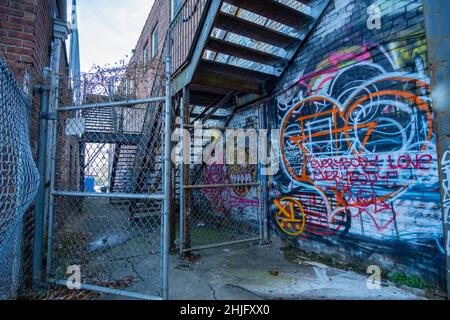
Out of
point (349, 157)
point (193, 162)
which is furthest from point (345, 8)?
point (193, 162)

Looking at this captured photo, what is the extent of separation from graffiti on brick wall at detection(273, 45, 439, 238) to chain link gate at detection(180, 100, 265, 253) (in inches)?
34.7

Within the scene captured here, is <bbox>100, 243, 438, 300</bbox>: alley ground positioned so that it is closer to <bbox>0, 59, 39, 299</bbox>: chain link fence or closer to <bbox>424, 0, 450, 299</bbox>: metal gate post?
<bbox>424, 0, 450, 299</bbox>: metal gate post

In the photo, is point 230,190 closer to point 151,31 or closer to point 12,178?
point 12,178

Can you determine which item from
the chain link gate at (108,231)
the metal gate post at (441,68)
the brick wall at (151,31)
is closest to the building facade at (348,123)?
the metal gate post at (441,68)

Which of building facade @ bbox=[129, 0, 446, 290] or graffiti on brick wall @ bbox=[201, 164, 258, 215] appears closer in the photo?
building facade @ bbox=[129, 0, 446, 290]

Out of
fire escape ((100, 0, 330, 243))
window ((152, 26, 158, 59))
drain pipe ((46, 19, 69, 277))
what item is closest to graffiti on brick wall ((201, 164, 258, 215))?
fire escape ((100, 0, 330, 243))

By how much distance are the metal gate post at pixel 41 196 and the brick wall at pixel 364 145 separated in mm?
3663

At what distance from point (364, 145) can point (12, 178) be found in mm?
4082

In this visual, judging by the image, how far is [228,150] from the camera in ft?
20.7

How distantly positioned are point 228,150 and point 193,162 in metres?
1.20

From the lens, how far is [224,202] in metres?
6.67

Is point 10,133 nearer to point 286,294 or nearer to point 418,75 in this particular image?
point 286,294

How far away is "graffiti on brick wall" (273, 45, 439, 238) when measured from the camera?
2918 millimetres

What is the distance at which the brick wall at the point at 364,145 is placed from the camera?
285 centimetres
